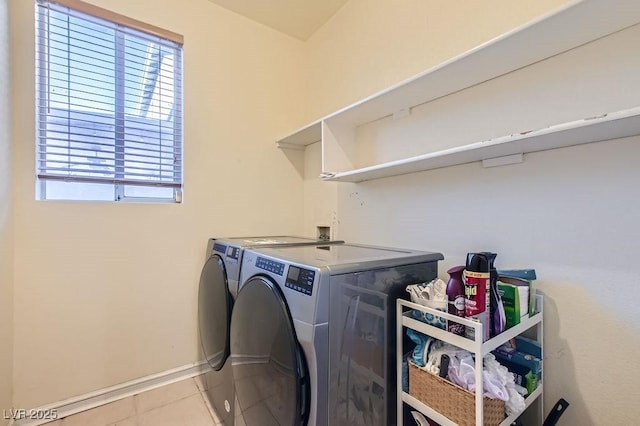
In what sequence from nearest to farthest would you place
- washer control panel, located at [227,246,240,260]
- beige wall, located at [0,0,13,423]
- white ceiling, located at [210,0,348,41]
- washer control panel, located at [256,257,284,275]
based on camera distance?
washer control panel, located at [256,257,284,275] → beige wall, located at [0,0,13,423] → washer control panel, located at [227,246,240,260] → white ceiling, located at [210,0,348,41]

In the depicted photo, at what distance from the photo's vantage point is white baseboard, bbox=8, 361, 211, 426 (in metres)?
1.48

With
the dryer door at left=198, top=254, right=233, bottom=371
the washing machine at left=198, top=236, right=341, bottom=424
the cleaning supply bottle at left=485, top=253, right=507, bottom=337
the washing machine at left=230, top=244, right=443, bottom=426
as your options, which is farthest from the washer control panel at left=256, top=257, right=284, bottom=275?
the cleaning supply bottle at left=485, top=253, right=507, bottom=337

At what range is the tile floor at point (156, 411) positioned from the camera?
1461mm

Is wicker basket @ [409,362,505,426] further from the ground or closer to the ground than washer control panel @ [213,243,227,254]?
closer to the ground

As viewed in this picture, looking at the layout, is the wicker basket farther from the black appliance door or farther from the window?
the window

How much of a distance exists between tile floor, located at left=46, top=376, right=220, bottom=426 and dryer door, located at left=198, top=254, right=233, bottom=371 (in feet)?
0.87

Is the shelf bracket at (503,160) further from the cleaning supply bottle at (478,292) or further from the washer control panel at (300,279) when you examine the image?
the washer control panel at (300,279)

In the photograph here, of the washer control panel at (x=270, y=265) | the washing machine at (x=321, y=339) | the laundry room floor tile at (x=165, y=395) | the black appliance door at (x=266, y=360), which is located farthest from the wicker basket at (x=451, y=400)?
the laundry room floor tile at (x=165, y=395)

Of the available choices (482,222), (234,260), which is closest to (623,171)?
(482,222)

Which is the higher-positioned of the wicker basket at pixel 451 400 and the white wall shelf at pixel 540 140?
the white wall shelf at pixel 540 140

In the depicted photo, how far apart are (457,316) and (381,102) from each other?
109cm

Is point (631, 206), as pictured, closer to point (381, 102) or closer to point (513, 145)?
point (513, 145)

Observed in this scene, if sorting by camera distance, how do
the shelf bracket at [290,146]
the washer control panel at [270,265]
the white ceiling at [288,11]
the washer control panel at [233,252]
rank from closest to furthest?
the washer control panel at [270,265], the washer control panel at [233,252], the white ceiling at [288,11], the shelf bracket at [290,146]

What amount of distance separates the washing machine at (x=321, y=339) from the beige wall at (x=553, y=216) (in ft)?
1.23
